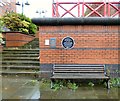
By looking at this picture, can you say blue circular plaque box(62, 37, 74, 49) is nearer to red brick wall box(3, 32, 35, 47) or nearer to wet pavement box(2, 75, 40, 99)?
wet pavement box(2, 75, 40, 99)

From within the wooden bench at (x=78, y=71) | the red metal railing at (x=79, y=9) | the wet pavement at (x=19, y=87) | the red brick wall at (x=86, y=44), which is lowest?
the wet pavement at (x=19, y=87)

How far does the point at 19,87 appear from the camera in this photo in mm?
8258

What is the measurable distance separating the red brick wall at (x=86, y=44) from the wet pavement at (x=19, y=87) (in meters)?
1.27

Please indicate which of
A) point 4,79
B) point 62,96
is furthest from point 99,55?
point 4,79

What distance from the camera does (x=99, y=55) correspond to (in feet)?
30.6

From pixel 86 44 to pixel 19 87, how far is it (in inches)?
112

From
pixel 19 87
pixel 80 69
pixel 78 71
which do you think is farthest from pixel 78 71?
pixel 19 87

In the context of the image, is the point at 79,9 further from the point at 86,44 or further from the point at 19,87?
the point at 19,87

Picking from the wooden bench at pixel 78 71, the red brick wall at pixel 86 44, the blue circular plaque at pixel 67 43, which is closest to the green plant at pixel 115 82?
the wooden bench at pixel 78 71

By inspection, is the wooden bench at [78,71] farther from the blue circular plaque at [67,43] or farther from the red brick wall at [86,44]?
the blue circular plaque at [67,43]

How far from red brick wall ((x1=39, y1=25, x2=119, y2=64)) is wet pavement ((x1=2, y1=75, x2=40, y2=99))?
127 centimetres

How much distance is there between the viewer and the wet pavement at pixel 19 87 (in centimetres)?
709

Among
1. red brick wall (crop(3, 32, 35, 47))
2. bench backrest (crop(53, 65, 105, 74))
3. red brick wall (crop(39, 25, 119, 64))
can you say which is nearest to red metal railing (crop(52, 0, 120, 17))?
red brick wall (crop(39, 25, 119, 64))

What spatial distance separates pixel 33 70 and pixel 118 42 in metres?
3.69
